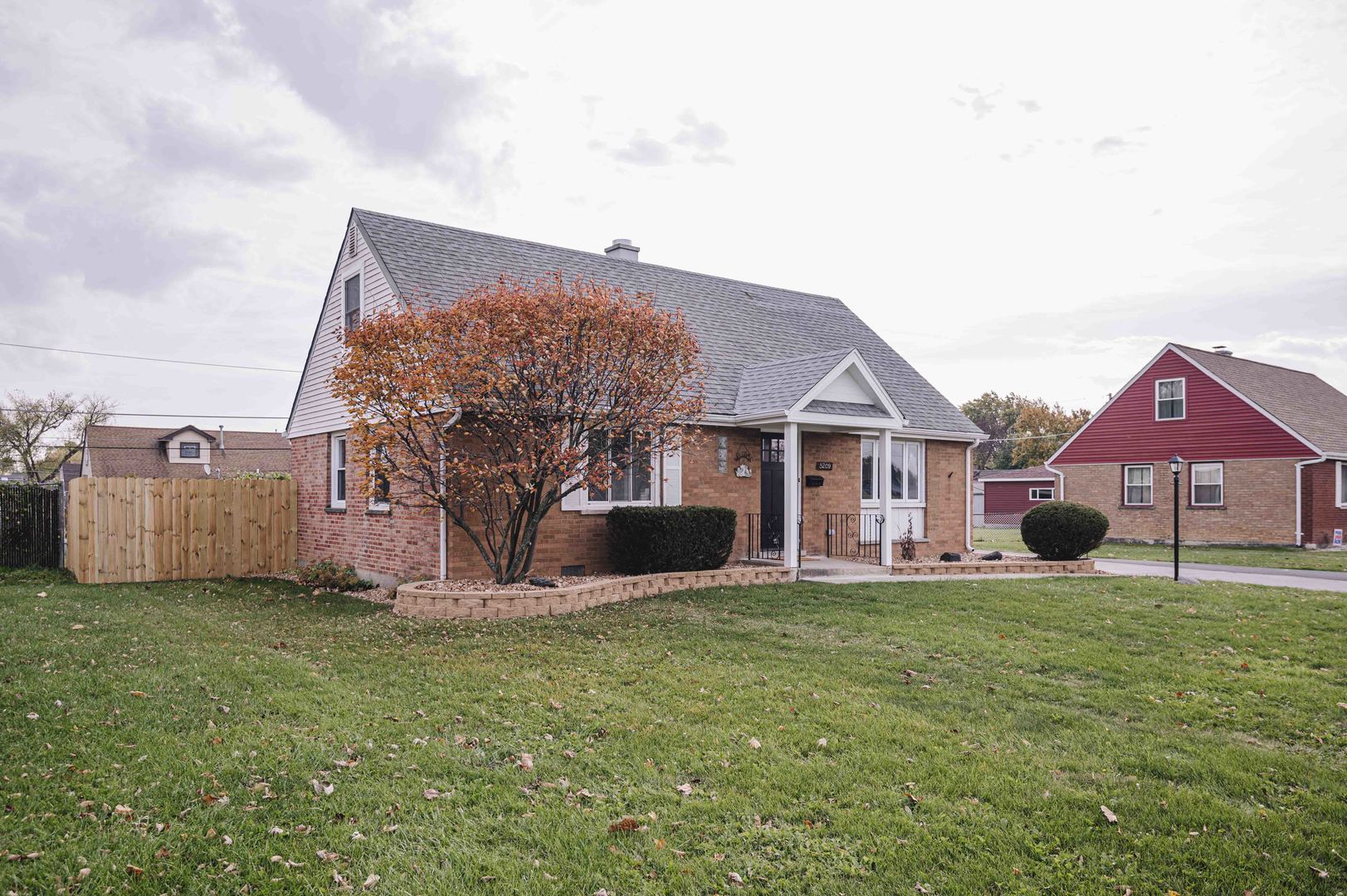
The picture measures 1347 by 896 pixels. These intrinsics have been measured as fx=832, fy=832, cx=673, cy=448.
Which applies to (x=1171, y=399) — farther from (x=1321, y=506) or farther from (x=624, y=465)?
(x=624, y=465)

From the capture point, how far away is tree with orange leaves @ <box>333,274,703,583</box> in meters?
11.2

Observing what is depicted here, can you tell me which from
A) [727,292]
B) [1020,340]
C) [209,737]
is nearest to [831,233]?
[727,292]

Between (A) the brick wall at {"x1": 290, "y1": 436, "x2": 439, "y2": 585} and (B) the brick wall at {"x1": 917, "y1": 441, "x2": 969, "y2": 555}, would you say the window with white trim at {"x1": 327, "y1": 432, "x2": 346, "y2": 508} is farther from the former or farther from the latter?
(B) the brick wall at {"x1": 917, "y1": 441, "x2": 969, "y2": 555}

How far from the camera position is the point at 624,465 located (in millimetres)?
12812

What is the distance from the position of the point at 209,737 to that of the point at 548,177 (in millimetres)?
12491

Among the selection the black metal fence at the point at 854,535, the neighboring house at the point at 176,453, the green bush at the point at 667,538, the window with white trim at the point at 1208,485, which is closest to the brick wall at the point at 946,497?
the black metal fence at the point at 854,535

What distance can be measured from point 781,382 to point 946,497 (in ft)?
20.3

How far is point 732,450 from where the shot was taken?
1532 centimetres

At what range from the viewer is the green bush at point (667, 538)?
1296cm

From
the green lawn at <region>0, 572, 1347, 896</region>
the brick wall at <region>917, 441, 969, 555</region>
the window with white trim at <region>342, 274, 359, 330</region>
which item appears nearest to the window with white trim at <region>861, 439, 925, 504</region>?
the brick wall at <region>917, 441, 969, 555</region>

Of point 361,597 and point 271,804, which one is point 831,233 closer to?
point 361,597

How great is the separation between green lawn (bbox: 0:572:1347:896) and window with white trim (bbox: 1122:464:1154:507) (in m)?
21.1

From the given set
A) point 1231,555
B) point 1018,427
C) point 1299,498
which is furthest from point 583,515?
point 1018,427

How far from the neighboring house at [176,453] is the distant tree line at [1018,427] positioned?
44443mm
